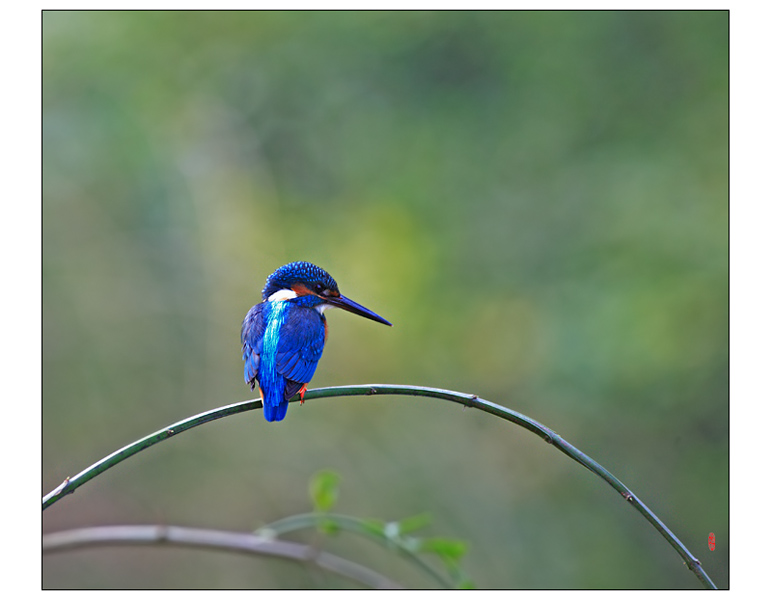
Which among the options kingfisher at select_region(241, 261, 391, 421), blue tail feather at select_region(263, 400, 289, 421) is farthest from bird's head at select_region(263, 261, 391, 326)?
blue tail feather at select_region(263, 400, 289, 421)

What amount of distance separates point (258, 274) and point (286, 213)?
0.39 metres

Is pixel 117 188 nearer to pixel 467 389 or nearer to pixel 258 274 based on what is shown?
pixel 258 274

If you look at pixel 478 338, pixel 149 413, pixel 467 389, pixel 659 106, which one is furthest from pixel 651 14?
pixel 149 413

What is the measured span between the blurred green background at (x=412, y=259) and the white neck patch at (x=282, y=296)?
113 centimetres

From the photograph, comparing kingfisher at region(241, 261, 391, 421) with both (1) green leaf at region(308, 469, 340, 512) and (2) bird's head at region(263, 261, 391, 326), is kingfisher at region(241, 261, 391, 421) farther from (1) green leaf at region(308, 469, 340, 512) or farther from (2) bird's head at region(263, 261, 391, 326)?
(1) green leaf at region(308, 469, 340, 512)

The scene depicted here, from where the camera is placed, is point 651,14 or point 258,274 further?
point 651,14

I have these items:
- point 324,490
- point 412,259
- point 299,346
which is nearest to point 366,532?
point 324,490

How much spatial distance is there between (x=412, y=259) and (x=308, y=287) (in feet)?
5.63

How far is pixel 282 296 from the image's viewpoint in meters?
1.29

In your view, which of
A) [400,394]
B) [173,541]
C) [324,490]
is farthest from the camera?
[324,490]

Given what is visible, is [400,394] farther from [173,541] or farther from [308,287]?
[308,287]

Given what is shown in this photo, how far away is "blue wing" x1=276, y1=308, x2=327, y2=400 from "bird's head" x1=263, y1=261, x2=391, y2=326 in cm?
2

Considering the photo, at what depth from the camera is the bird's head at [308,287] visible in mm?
1267

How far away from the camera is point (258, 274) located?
2602mm
